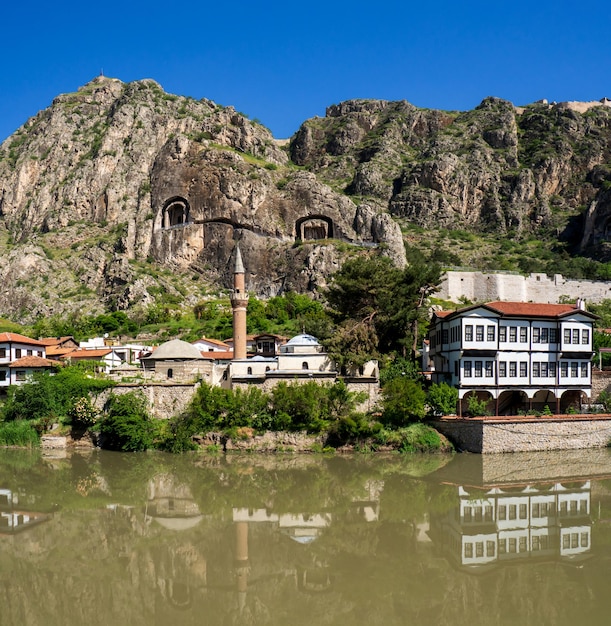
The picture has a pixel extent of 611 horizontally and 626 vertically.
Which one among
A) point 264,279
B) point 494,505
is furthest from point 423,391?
point 264,279

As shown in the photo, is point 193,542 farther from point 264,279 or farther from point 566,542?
point 264,279

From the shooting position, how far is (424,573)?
17.0 m

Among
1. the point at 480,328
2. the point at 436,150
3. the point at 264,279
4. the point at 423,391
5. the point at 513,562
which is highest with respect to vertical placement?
the point at 436,150

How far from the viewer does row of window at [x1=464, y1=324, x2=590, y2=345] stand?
3662 cm

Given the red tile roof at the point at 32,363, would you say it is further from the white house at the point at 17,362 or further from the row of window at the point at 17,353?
the row of window at the point at 17,353

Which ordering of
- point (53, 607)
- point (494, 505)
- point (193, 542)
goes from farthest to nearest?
1. point (494, 505)
2. point (193, 542)
3. point (53, 607)

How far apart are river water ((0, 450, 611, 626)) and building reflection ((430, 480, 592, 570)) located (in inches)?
3.5

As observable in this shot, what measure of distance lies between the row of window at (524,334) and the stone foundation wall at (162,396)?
52.1 ft

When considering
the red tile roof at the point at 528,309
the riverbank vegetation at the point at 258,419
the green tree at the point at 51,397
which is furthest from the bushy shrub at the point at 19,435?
the red tile roof at the point at 528,309

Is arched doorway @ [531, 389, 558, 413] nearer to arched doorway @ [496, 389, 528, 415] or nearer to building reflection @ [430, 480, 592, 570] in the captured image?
arched doorway @ [496, 389, 528, 415]

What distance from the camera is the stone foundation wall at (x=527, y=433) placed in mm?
32812

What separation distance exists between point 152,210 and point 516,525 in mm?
77358

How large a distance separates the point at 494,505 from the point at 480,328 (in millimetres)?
14396

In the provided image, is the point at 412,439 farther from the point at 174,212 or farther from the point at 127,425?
the point at 174,212
